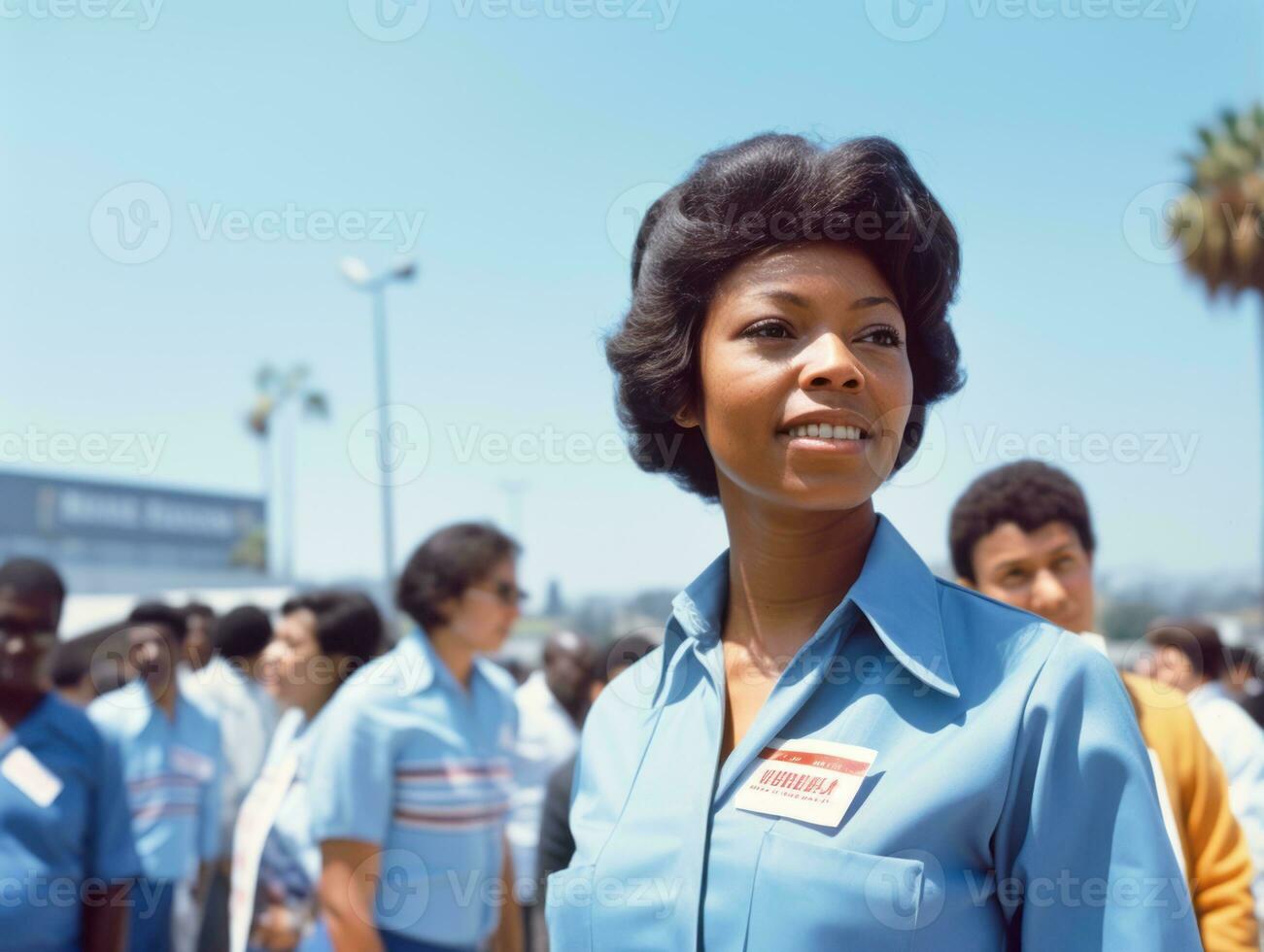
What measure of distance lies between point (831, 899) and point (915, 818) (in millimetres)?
140

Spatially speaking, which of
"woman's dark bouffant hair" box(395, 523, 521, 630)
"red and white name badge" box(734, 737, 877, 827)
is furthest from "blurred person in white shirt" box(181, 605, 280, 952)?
"red and white name badge" box(734, 737, 877, 827)

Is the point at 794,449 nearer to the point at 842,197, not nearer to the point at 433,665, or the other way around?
the point at 842,197

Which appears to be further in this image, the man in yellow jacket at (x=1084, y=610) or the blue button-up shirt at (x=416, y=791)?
the blue button-up shirt at (x=416, y=791)

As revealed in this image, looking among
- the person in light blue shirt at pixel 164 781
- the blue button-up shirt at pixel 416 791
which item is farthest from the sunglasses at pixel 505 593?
the person in light blue shirt at pixel 164 781

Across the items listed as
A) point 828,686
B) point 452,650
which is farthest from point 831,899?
point 452,650

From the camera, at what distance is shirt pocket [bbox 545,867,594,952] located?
1.68 metres

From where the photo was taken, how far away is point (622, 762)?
187 cm

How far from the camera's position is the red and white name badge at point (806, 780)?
1.48 meters

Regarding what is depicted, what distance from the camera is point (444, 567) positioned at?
4.52m

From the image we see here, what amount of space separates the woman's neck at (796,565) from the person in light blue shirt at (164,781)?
504 cm

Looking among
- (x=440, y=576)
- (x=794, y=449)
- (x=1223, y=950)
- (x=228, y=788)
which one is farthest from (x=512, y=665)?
(x=794, y=449)

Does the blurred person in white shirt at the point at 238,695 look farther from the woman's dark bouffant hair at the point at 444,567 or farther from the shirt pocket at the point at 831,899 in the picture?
the shirt pocket at the point at 831,899

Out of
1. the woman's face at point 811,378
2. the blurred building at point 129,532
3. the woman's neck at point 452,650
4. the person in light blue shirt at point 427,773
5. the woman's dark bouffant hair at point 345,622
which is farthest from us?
the blurred building at point 129,532

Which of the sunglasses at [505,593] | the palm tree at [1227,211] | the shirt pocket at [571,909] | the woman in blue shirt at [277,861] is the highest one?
the palm tree at [1227,211]
